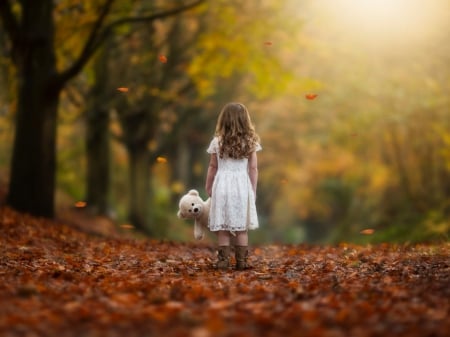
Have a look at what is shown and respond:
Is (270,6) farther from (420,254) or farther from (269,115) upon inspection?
(269,115)

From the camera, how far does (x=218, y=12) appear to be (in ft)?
68.6

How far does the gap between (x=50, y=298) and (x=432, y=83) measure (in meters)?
13.7

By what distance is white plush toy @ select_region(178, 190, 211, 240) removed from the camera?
32.4 feet

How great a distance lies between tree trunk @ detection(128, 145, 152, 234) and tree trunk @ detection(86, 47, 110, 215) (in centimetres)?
258

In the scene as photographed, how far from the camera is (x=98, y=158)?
22.2 metres

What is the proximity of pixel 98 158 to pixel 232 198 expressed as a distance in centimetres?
1344

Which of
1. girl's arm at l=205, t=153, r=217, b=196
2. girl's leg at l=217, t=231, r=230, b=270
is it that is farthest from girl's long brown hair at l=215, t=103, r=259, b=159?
girl's leg at l=217, t=231, r=230, b=270

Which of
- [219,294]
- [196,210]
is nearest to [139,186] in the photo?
[196,210]

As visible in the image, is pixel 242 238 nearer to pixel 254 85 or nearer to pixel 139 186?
pixel 254 85

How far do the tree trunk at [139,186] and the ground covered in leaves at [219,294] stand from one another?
1347 centimetres

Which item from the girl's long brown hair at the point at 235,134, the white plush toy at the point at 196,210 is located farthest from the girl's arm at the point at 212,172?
the white plush toy at the point at 196,210

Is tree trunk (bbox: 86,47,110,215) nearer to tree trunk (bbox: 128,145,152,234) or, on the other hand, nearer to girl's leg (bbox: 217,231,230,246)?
tree trunk (bbox: 128,145,152,234)

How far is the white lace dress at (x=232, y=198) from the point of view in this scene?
930 cm

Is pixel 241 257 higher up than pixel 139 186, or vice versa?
pixel 139 186
